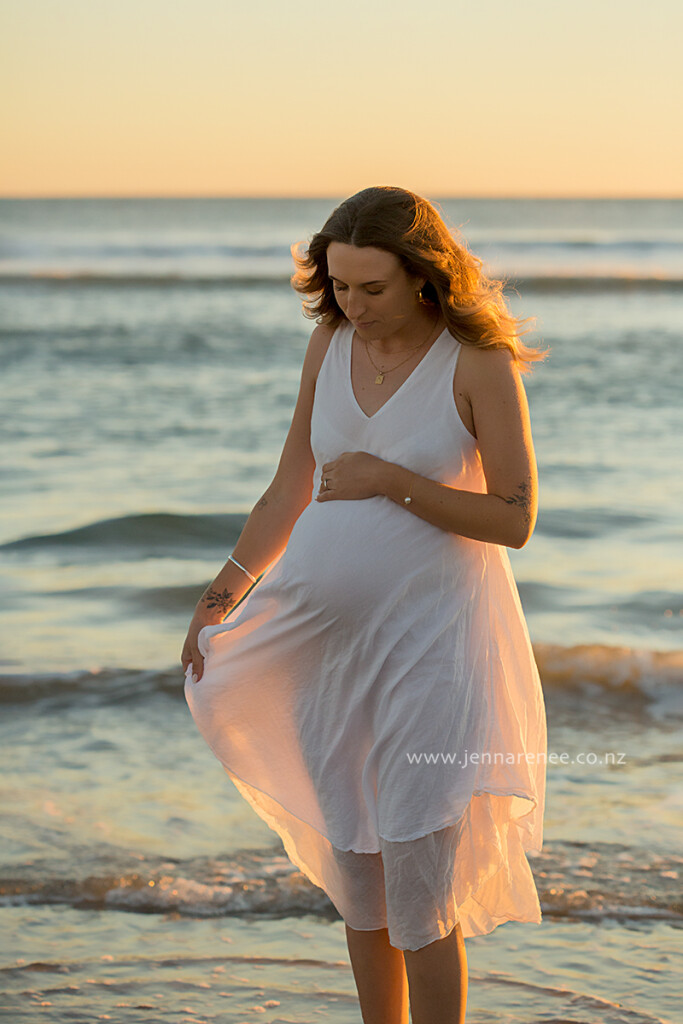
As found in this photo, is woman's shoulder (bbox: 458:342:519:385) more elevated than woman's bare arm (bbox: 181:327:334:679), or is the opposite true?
woman's shoulder (bbox: 458:342:519:385)

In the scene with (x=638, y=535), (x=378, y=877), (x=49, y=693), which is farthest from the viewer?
(x=638, y=535)

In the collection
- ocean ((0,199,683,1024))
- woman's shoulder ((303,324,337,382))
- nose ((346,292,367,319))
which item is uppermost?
nose ((346,292,367,319))

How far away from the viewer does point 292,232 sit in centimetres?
4981

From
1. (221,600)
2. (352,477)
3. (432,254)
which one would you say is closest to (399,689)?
(352,477)

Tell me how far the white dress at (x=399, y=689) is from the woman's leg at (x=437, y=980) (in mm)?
42

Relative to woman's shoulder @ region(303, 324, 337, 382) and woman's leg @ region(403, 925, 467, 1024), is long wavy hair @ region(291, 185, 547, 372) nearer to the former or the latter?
woman's shoulder @ region(303, 324, 337, 382)

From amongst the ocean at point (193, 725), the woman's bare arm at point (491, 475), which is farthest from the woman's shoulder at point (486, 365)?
the ocean at point (193, 725)

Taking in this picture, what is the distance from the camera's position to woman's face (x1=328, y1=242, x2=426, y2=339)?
2178mm

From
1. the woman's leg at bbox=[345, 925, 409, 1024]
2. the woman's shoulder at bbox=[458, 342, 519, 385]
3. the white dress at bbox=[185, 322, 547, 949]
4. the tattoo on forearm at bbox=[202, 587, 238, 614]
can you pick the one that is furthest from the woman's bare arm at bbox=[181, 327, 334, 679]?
the woman's leg at bbox=[345, 925, 409, 1024]

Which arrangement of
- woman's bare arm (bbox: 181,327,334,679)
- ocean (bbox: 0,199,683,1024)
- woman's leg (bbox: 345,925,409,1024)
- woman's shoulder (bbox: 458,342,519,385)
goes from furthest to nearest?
ocean (bbox: 0,199,683,1024) < woman's bare arm (bbox: 181,327,334,679) < woman's leg (bbox: 345,925,409,1024) < woman's shoulder (bbox: 458,342,519,385)

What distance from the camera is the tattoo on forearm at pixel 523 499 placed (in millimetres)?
2189

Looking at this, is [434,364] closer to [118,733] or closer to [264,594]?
[264,594]

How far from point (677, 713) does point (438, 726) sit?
3.11 metres

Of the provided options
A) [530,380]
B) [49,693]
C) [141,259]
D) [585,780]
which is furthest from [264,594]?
[141,259]
